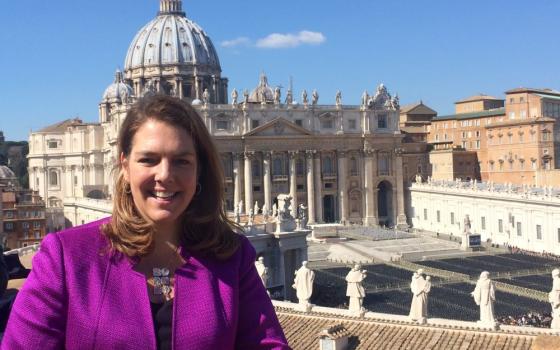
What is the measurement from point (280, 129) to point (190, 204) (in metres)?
59.3

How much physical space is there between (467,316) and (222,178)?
24.7 m

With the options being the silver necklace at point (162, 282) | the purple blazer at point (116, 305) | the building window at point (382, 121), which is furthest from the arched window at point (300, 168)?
the silver necklace at point (162, 282)

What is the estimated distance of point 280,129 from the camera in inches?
2451

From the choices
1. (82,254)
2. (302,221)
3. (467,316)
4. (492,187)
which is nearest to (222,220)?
(82,254)

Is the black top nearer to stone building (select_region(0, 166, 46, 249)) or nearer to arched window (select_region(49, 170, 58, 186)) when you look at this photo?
stone building (select_region(0, 166, 46, 249))

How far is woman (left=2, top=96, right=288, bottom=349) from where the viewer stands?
259cm

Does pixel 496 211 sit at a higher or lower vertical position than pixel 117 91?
lower

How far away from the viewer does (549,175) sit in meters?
57.5

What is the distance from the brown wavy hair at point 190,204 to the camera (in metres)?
2.88

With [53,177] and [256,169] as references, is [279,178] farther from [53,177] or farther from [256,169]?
[53,177]

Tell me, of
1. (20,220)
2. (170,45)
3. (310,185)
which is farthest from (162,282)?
(170,45)

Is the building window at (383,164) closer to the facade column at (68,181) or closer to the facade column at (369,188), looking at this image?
the facade column at (369,188)

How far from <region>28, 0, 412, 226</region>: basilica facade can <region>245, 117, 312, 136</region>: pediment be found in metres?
0.09

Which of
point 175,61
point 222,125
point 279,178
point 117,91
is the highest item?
point 175,61
